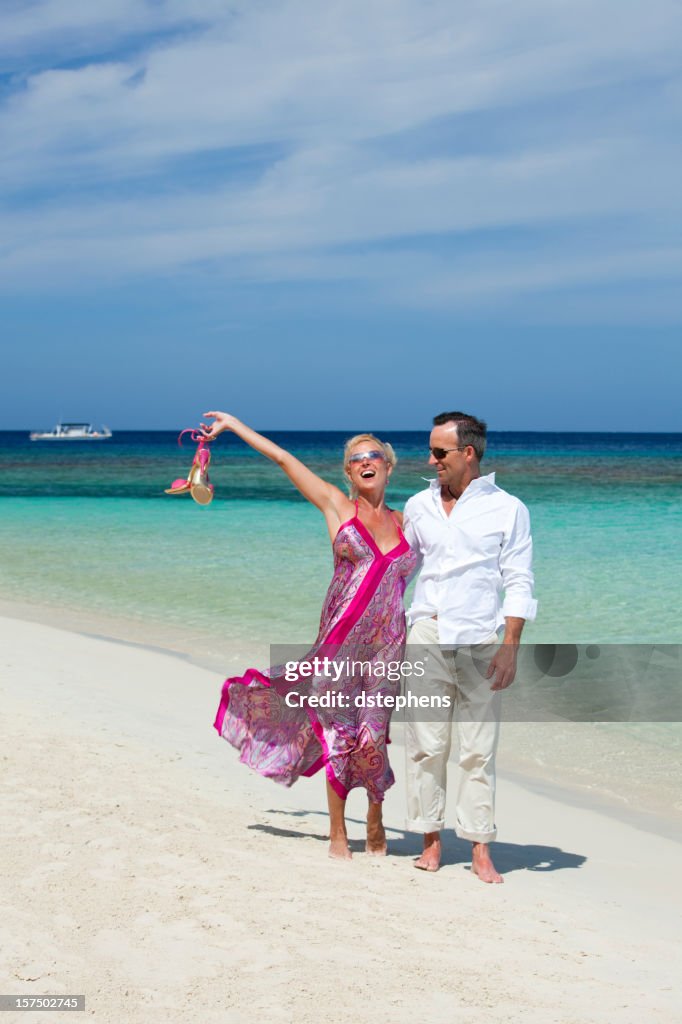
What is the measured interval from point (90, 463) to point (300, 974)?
181ft

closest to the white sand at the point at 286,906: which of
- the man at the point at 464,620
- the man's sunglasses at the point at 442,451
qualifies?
the man at the point at 464,620

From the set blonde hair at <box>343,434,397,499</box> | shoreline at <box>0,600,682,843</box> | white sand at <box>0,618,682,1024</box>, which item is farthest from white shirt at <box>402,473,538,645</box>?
shoreline at <box>0,600,682,843</box>

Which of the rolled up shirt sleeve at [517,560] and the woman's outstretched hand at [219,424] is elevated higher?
the woman's outstretched hand at [219,424]

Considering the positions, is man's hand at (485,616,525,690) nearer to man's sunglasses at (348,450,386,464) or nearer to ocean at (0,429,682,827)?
man's sunglasses at (348,450,386,464)

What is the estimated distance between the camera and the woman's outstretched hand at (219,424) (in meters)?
4.18

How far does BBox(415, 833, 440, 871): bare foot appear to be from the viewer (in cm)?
408

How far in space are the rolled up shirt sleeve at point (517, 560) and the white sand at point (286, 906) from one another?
3.73 feet

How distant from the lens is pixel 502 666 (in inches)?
153

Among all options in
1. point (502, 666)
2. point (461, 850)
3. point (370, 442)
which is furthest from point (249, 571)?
point (502, 666)

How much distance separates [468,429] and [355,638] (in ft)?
3.10

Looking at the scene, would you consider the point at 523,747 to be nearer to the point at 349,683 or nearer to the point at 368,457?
the point at 349,683

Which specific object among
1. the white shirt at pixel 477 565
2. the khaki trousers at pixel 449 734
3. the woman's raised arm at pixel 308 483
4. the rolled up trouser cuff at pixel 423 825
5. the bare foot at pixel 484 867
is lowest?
the bare foot at pixel 484 867

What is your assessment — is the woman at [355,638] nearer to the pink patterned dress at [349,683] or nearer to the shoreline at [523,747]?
the pink patterned dress at [349,683]

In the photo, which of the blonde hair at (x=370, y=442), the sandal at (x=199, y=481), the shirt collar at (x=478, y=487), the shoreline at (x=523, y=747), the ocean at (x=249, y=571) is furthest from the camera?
the ocean at (x=249, y=571)
